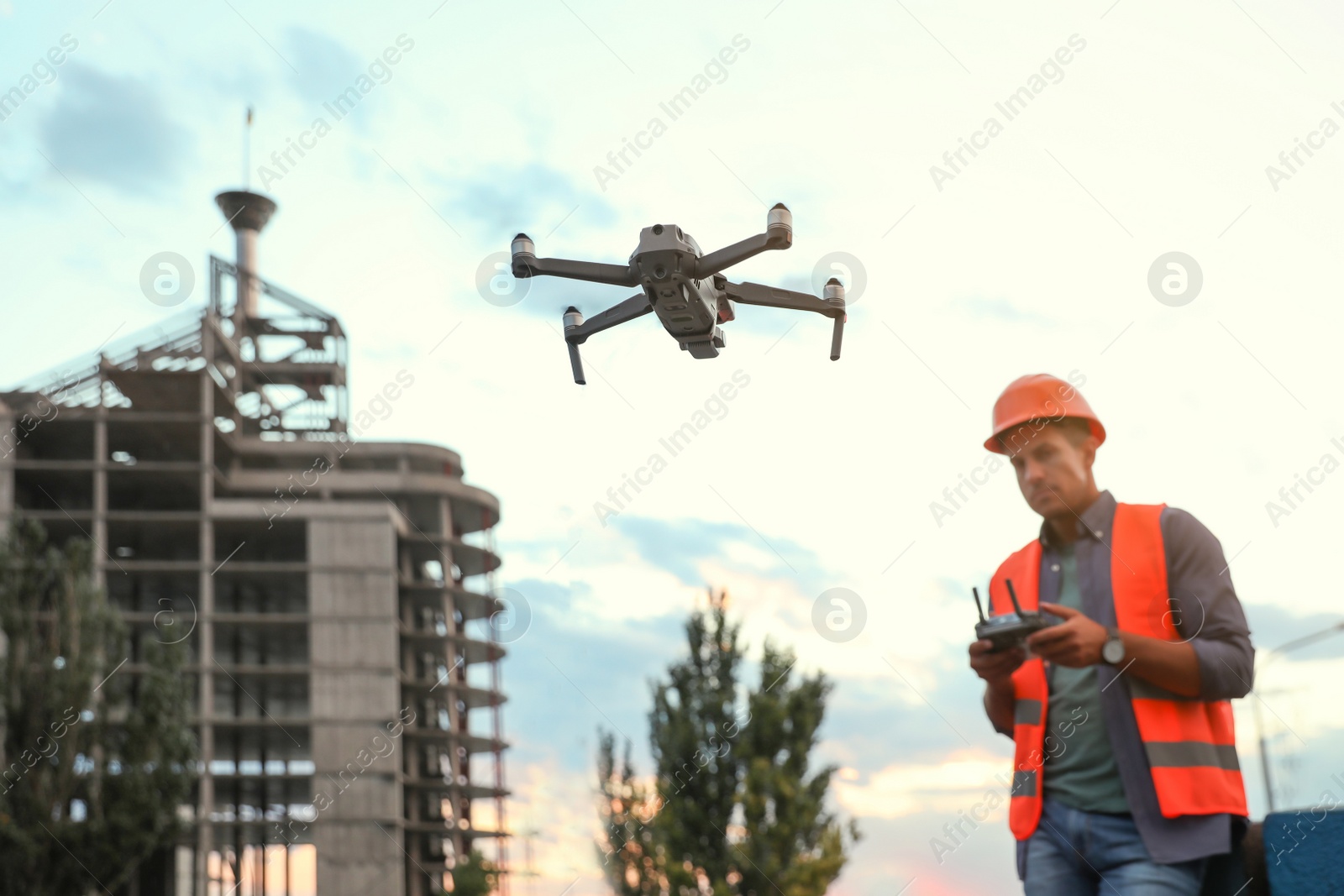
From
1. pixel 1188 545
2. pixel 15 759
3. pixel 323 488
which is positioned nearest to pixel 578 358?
pixel 1188 545

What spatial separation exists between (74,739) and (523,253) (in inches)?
1239

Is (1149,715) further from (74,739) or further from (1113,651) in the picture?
(74,739)

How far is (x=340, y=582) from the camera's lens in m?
48.4

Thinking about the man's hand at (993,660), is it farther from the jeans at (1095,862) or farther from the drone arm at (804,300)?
the drone arm at (804,300)

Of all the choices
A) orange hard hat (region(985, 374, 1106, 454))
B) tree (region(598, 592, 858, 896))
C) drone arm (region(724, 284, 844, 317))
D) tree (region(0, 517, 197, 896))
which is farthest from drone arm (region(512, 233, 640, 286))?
tree (region(0, 517, 197, 896))

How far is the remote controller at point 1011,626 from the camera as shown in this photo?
108 inches

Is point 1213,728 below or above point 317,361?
below

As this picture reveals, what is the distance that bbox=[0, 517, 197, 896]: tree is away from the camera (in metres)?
31.4

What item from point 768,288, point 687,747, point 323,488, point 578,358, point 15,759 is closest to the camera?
point 578,358

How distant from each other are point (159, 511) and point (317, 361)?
956 centimetres

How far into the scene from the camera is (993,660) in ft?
9.65

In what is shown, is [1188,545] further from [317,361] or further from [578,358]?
[317,361]

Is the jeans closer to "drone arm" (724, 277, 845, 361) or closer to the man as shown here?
the man

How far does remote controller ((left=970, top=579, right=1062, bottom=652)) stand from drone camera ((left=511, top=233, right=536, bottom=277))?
350 cm
